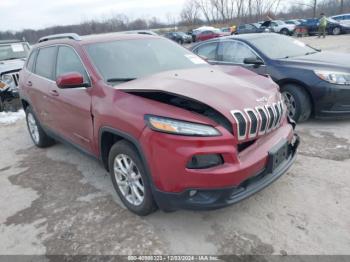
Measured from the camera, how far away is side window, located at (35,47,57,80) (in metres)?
4.43

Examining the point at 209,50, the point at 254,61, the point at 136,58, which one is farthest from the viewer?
the point at 209,50

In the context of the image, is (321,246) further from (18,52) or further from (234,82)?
(18,52)

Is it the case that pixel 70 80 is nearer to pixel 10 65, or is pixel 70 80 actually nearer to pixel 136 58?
pixel 136 58

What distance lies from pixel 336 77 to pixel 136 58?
3169mm

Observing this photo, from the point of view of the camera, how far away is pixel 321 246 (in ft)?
8.56

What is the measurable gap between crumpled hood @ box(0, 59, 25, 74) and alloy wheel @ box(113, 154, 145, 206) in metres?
6.26

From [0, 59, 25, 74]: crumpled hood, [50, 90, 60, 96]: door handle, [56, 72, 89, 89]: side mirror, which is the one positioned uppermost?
[56, 72, 89, 89]: side mirror

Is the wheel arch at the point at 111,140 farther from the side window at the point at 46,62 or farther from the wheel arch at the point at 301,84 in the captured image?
the wheel arch at the point at 301,84

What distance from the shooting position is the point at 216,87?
2.91 meters

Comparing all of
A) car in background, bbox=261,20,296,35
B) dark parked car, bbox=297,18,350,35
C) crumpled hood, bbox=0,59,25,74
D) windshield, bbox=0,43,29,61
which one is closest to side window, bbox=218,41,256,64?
crumpled hood, bbox=0,59,25,74

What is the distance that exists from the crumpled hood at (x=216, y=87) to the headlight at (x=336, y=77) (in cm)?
200

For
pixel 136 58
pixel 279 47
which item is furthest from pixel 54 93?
pixel 279 47

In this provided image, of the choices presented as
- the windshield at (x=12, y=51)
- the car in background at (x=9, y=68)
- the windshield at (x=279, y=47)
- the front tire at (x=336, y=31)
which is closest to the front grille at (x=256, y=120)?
the windshield at (x=279, y=47)

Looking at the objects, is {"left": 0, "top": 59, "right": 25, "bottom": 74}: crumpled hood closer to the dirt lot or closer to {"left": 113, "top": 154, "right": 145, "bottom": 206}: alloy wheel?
the dirt lot
